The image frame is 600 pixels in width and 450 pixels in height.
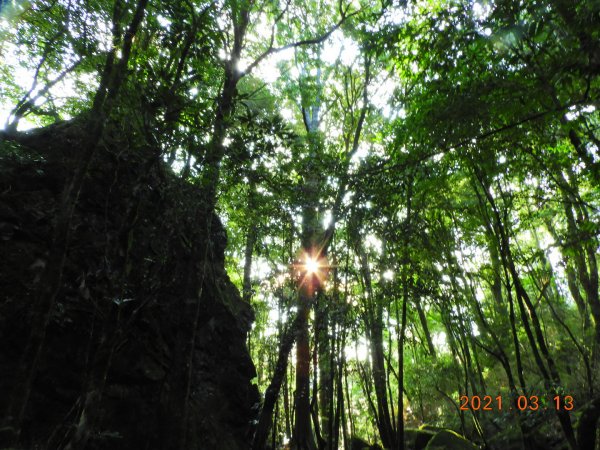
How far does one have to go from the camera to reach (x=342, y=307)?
819 cm

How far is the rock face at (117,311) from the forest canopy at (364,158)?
18cm

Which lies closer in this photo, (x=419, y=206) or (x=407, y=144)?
(x=407, y=144)

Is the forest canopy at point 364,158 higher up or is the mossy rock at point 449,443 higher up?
the forest canopy at point 364,158

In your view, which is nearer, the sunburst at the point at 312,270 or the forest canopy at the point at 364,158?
the forest canopy at the point at 364,158

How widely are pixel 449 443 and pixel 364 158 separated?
814 centimetres

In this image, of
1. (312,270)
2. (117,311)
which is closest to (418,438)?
(312,270)

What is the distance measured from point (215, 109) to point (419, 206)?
5.28 m

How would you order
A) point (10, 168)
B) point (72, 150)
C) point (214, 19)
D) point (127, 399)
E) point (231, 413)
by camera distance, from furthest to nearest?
1. point (231, 413)
2. point (72, 150)
3. point (10, 168)
4. point (127, 399)
5. point (214, 19)

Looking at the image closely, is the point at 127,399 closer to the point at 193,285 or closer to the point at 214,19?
the point at 193,285

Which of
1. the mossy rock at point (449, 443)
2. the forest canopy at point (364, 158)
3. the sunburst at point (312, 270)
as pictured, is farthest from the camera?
the mossy rock at point (449, 443)

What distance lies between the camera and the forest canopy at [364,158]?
396 centimetres

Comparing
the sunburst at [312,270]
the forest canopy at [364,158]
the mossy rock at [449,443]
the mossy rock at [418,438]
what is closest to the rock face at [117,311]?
the forest canopy at [364,158]

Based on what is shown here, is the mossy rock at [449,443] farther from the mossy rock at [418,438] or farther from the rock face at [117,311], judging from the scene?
the rock face at [117,311]

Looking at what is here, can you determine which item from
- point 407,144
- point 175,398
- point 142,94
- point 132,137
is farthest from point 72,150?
point 407,144
